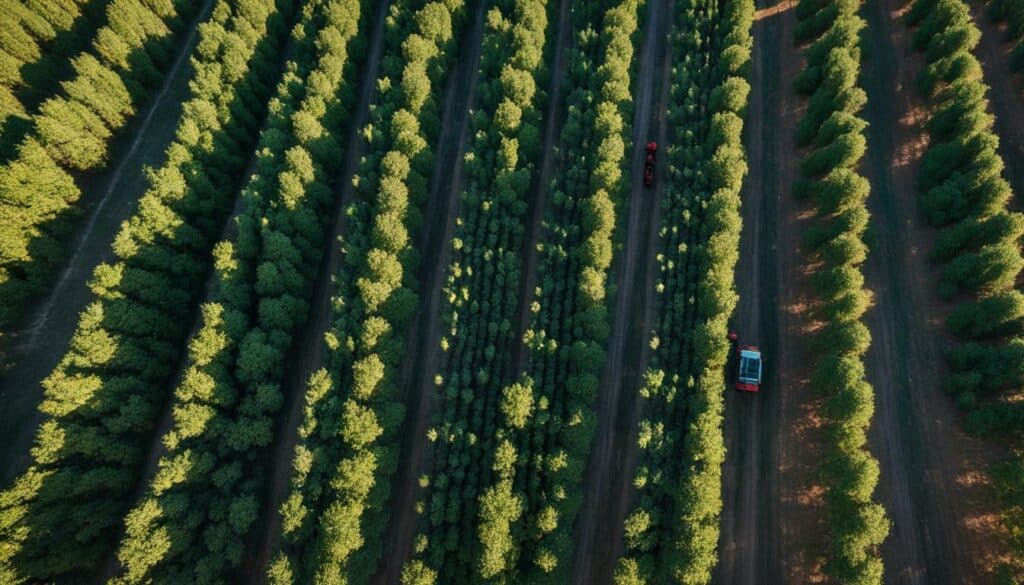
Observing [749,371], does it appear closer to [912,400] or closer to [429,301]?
[912,400]

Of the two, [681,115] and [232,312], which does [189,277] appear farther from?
[681,115]

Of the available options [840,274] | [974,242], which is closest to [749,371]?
[840,274]

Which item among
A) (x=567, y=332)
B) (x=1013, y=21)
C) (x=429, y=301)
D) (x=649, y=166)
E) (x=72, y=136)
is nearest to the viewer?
(x=567, y=332)

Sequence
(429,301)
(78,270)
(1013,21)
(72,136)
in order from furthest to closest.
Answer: (1013,21)
(72,136)
(78,270)
(429,301)

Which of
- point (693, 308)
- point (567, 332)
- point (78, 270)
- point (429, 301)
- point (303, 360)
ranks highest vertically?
point (693, 308)

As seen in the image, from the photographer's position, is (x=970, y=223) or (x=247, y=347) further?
(x=970, y=223)

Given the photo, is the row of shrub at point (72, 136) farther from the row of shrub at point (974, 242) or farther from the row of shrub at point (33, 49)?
the row of shrub at point (974, 242)
